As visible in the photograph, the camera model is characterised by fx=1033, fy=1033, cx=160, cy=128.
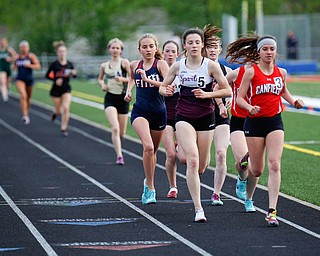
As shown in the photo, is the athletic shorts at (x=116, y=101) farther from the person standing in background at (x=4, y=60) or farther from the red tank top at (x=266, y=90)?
the person standing in background at (x=4, y=60)

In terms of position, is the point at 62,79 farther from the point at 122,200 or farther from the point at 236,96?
the point at 236,96

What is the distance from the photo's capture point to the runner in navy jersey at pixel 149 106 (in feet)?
41.5

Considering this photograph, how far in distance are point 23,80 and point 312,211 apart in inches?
645

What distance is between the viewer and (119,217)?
11.5 metres

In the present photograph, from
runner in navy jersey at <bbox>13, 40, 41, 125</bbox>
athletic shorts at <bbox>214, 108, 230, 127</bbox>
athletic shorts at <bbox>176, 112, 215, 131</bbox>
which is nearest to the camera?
athletic shorts at <bbox>176, 112, 215, 131</bbox>

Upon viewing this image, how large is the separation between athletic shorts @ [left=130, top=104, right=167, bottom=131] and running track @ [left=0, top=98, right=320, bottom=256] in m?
0.94

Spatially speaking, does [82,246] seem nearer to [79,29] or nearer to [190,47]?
[190,47]

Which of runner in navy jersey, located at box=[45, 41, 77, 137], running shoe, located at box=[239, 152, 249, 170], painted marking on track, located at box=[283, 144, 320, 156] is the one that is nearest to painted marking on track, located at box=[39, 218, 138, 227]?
running shoe, located at box=[239, 152, 249, 170]

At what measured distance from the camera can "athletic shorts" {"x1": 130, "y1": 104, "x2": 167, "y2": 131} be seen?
12.8 m

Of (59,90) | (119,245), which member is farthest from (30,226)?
(59,90)

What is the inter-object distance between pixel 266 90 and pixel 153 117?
216 centimetres

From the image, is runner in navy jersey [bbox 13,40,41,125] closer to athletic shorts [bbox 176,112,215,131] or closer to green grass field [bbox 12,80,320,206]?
green grass field [bbox 12,80,320,206]

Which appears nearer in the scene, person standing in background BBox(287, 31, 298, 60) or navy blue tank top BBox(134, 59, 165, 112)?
navy blue tank top BBox(134, 59, 165, 112)

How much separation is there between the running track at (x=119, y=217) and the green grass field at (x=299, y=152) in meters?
0.57
